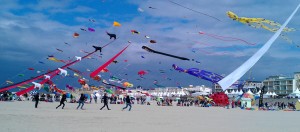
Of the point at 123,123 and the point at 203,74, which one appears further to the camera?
the point at 203,74

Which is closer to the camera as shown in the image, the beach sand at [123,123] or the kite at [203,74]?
the beach sand at [123,123]

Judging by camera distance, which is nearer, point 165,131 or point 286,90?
point 165,131

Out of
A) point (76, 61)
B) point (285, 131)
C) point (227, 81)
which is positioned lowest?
point (285, 131)

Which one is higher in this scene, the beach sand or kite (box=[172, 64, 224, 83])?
kite (box=[172, 64, 224, 83])

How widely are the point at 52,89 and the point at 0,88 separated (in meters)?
14.5

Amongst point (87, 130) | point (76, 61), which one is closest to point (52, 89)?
point (76, 61)

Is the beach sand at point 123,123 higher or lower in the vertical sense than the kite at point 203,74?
lower

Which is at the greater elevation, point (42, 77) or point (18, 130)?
point (42, 77)

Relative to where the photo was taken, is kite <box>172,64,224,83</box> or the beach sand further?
kite <box>172,64,224,83</box>

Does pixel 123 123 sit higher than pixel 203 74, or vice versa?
pixel 203 74

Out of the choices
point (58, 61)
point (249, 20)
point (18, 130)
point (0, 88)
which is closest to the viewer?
point (18, 130)

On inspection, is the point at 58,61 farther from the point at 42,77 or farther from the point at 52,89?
the point at 52,89

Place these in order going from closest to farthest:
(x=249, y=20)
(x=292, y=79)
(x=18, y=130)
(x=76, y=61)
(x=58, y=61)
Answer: (x=18, y=130) → (x=249, y=20) → (x=76, y=61) → (x=58, y=61) → (x=292, y=79)

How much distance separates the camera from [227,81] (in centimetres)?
1498
